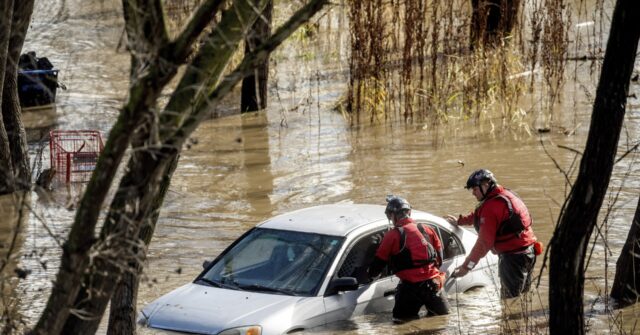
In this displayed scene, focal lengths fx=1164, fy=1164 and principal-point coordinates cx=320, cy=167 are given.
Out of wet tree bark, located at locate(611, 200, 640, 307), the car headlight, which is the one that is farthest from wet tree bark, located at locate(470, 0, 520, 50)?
the car headlight

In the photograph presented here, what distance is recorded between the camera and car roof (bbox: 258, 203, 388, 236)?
10148 millimetres

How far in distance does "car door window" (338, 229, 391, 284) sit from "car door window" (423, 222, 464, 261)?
2.55 feet

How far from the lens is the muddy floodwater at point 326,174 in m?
11.5

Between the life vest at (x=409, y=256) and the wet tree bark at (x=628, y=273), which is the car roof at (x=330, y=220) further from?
the wet tree bark at (x=628, y=273)

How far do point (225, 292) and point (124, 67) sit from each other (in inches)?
728

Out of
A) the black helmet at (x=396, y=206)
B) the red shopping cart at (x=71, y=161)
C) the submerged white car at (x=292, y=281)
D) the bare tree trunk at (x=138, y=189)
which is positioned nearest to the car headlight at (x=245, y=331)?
the submerged white car at (x=292, y=281)

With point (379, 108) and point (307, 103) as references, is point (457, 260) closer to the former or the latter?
point (379, 108)

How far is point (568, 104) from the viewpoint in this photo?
21891 millimetres

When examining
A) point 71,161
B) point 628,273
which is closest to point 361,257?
point 628,273

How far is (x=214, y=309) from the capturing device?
30.2ft

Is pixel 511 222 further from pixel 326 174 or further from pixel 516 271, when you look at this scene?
pixel 326 174

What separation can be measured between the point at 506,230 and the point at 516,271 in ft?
1.29

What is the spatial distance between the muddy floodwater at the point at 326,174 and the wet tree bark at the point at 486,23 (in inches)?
57.9

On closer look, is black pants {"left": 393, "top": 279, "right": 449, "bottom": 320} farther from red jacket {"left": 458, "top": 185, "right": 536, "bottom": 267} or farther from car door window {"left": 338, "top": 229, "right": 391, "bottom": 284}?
red jacket {"left": 458, "top": 185, "right": 536, "bottom": 267}
